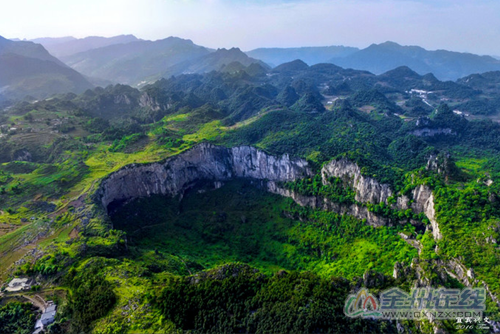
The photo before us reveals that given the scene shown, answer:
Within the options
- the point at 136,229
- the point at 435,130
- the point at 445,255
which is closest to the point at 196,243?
the point at 136,229

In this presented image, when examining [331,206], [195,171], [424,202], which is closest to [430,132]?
[331,206]

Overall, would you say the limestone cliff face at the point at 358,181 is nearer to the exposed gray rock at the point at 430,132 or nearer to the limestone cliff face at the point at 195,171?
the limestone cliff face at the point at 195,171

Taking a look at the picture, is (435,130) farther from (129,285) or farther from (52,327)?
(52,327)

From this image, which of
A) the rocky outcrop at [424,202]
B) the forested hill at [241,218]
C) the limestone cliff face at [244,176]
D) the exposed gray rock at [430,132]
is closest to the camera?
the forested hill at [241,218]

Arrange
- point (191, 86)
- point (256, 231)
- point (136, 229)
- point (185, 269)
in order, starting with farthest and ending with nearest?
point (191, 86) < point (256, 231) < point (136, 229) < point (185, 269)

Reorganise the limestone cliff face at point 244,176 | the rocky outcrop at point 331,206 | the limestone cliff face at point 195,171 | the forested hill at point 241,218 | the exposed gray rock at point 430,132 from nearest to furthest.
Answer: the forested hill at point 241,218
the rocky outcrop at point 331,206
the limestone cliff face at point 244,176
the limestone cliff face at point 195,171
the exposed gray rock at point 430,132

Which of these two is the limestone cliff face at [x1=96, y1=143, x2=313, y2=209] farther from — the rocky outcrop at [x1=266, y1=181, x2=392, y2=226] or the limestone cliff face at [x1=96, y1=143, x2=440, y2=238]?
the rocky outcrop at [x1=266, y1=181, x2=392, y2=226]

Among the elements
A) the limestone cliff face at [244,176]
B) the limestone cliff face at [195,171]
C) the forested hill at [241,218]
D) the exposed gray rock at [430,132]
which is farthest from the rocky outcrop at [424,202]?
the exposed gray rock at [430,132]

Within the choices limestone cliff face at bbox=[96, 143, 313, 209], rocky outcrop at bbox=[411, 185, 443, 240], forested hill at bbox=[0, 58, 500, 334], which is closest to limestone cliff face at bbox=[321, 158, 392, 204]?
forested hill at bbox=[0, 58, 500, 334]
